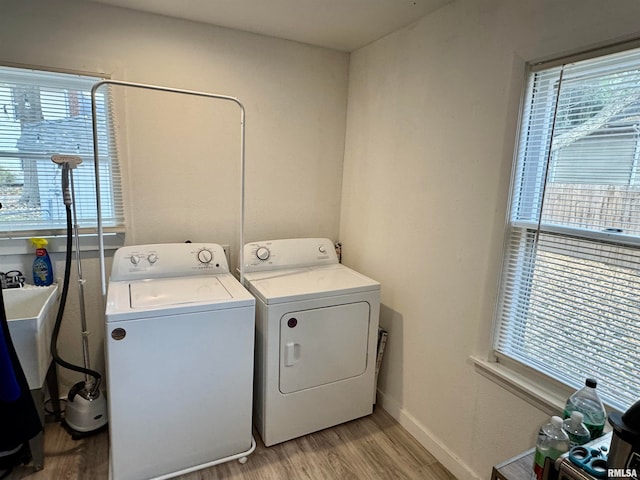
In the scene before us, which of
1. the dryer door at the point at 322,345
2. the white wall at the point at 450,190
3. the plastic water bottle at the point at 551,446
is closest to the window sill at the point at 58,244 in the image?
the dryer door at the point at 322,345

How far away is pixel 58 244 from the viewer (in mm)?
2076

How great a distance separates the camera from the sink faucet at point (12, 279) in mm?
1952

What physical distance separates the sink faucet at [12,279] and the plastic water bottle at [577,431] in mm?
2444

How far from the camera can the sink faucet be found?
195cm

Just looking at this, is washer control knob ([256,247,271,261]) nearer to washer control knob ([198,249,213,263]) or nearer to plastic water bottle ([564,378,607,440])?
washer control knob ([198,249,213,263])

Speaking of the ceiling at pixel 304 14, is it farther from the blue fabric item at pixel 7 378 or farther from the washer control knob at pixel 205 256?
the blue fabric item at pixel 7 378

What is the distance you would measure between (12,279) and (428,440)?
2344 millimetres

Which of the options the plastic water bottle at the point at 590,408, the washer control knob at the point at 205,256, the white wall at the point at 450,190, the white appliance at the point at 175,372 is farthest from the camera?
the washer control knob at the point at 205,256

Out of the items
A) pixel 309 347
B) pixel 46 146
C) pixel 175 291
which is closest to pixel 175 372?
pixel 175 291

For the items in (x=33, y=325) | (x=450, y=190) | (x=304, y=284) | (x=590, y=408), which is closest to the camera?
(x=590, y=408)

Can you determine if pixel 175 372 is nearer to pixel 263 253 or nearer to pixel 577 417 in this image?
pixel 263 253

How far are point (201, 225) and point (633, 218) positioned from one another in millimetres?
2106

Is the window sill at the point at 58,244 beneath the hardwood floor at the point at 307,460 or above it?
above

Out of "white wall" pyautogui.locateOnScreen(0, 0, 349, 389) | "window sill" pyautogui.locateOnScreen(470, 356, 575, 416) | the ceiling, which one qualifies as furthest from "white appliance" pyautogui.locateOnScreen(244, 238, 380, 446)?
the ceiling
